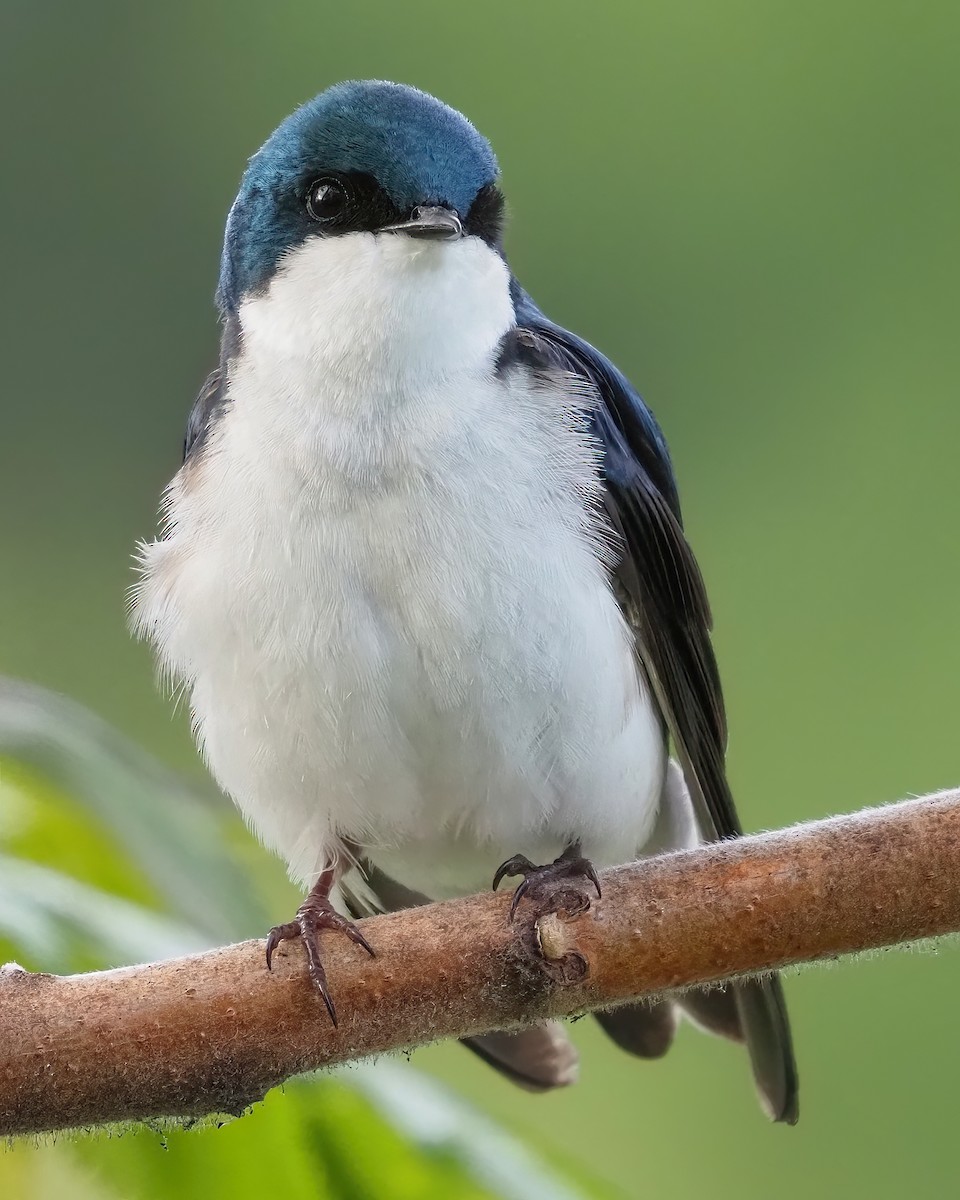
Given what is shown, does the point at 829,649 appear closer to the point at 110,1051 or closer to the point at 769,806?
the point at 769,806

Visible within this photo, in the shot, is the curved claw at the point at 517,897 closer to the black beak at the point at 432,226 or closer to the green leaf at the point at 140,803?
the green leaf at the point at 140,803

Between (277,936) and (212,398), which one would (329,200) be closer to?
(212,398)

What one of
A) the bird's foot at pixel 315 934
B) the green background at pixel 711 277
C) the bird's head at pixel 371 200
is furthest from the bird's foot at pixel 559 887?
the green background at pixel 711 277

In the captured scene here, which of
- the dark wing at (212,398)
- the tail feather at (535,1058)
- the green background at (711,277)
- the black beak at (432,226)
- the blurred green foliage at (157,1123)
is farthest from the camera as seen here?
the green background at (711,277)

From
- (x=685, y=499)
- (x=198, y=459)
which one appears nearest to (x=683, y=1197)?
(x=685, y=499)

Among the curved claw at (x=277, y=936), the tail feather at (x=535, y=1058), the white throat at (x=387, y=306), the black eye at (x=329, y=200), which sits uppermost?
the black eye at (x=329, y=200)

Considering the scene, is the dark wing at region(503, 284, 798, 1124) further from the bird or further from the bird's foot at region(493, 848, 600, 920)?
the bird's foot at region(493, 848, 600, 920)

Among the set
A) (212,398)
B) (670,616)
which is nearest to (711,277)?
(670,616)
